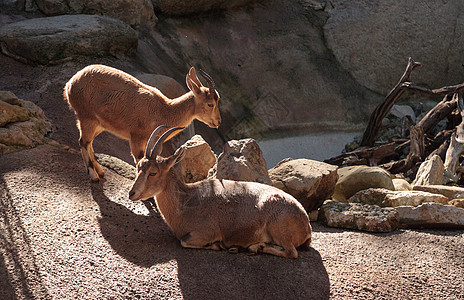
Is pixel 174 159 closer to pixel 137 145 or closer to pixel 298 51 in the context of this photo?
pixel 137 145

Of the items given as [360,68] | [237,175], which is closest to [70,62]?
[237,175]

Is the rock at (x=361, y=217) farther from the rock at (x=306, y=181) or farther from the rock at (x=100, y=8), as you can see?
the rock at (x=100, y=8)

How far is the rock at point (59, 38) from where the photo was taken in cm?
1046

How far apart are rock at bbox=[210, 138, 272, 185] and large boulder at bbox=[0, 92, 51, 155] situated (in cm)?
273

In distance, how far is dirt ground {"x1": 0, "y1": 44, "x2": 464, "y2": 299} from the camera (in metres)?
4.49

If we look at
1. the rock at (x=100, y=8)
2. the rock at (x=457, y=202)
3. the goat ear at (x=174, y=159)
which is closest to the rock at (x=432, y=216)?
the rock at (x=457, y=202)

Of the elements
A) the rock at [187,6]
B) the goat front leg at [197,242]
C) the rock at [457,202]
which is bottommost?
the goat front leg at [197,242]

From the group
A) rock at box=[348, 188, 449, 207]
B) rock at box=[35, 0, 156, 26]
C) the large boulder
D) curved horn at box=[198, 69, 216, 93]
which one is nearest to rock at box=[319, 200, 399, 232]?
rock at box=[348, 188, 449, 207]

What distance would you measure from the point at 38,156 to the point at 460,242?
5358mm

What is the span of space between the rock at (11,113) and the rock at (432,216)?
17.7 feet

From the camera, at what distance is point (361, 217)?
6172 millimetres

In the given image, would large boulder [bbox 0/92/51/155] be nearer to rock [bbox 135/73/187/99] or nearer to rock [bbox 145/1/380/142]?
rock [bbox 135/73/187/99]

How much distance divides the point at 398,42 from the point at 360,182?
9.67 m

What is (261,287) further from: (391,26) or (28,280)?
(391,26)
